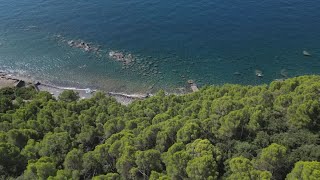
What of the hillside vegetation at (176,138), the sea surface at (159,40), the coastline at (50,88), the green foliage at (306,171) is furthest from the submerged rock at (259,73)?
the green foliage at (306,171)

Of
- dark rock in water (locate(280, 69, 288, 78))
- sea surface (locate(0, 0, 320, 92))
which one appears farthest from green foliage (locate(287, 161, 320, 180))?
dark rock in water (locate(280, 69, 288, 78))

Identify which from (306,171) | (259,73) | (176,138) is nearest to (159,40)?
(259,73)

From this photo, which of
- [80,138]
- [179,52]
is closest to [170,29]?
[179,52]

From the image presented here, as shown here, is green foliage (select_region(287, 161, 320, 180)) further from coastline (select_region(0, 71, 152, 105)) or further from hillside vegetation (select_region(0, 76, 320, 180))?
coastline (select_region(0, 71, 152, 105))

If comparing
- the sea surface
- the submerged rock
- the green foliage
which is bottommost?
the submerged rock

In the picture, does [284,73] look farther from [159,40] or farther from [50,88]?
[50,88]

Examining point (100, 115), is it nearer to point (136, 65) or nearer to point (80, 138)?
point (80, 138)

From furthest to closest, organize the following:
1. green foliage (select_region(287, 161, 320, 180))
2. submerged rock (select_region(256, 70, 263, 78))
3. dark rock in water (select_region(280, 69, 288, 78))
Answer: submerged rock (select_region(256, 70, 263, 78)), dark rock in water (select_region(280, 69, 288, 78)), green foliage (select_region(287, 161, 320, 180))
